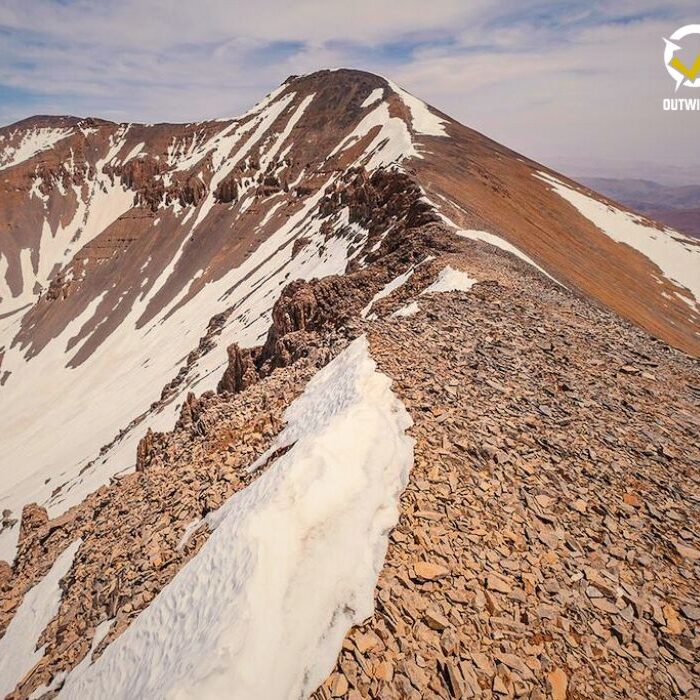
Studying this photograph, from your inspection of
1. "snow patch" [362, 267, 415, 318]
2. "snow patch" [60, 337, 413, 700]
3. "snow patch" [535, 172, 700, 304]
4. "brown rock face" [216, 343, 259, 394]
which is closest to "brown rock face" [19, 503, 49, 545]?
"brown rock face" [216, 343, 259, 394]

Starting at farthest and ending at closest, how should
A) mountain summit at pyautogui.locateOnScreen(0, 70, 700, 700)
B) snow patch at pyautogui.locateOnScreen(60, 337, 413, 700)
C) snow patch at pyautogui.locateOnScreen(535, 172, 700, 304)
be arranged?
snow patch at pyautogui.locateOnScreen(535, 172, 700, 304) < mountain summit at pyautogui.locateOnScreen(0, 70, 700, 700) < snow patch at pyautogui.locateOnScreen(60, 337, 413, 700)

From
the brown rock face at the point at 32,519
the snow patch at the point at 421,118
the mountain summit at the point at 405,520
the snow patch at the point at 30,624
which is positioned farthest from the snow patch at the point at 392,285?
the snow patch at the point at 421,118

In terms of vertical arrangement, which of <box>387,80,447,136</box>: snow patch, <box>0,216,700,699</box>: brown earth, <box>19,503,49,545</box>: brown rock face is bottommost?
<box>19,503,49,545</box>: brown rock face

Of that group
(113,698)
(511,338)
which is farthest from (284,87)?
(113,698)

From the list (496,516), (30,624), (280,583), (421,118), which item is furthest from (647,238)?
(30,624)

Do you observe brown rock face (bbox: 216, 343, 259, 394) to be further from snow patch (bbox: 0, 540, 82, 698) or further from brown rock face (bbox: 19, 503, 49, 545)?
snow patch (bbox: 0, 540, 82, 698)

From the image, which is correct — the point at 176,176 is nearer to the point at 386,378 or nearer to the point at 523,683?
the point at 386,378

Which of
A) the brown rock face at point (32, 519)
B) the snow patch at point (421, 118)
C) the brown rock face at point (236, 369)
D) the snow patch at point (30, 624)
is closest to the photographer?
the snow patch at point (30, 624)

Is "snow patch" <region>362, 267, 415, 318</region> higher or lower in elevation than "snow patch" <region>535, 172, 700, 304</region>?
higher

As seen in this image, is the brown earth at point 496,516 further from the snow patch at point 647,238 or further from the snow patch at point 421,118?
the snow patch at point 421,118
